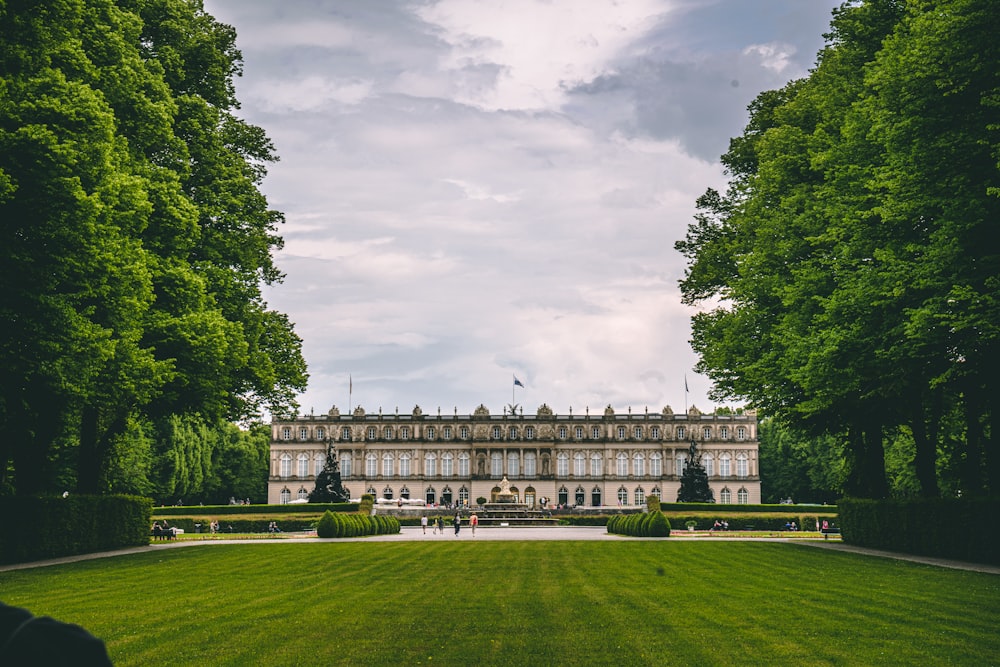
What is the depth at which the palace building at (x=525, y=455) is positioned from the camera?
129 meters

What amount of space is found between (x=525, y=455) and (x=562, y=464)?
518cm

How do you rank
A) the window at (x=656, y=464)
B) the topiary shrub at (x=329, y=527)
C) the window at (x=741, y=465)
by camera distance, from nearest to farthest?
the topiary shrub at (x=329, y=527), the window at (x=741, y=465), the window at (x=656, y=464)

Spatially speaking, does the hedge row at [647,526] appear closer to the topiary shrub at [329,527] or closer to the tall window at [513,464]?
the topiary shrub at [329,527]

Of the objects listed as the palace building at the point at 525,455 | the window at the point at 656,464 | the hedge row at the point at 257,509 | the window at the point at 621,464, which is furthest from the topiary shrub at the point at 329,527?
the window at the point at 656,464

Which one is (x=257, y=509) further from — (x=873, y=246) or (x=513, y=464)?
(x=873, y=246)

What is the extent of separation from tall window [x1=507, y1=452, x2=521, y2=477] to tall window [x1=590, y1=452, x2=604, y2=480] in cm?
988

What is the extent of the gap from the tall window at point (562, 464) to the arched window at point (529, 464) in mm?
3258

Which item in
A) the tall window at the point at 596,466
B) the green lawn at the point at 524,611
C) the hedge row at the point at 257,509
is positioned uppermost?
the tall window at the point at 596,466

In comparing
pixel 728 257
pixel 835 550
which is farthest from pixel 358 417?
pixel 835 550

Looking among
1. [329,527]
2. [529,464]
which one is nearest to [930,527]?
[329,527]

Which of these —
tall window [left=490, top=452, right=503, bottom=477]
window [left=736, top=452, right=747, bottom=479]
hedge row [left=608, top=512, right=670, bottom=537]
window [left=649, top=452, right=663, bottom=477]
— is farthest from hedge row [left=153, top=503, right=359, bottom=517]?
window [left=736, top=452, right=747, bottom=479]

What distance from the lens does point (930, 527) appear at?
26.3 meters

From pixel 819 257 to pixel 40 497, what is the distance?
23.1 metres

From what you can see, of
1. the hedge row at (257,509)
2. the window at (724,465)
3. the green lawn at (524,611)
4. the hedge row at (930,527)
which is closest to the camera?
the green lawn at (524,611)
